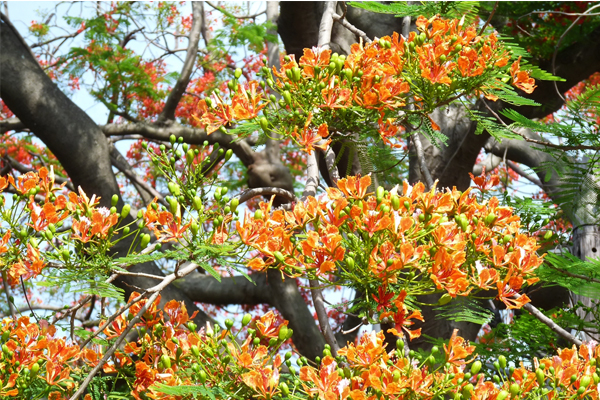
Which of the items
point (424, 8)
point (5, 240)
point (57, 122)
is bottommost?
point (5, 240)

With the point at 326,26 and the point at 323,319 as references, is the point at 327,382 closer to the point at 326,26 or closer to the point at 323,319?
the point at 323,319

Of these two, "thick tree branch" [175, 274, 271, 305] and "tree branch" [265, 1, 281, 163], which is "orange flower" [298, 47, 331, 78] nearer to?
"tree branch" [265, 1, 281, 163]

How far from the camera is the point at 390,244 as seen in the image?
1.09 meters

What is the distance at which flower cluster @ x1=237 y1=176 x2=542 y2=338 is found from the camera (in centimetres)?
110

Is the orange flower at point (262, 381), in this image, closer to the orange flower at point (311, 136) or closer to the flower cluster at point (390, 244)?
the flower cluster at point (390, 244)

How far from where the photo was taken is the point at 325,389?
3.26 ft

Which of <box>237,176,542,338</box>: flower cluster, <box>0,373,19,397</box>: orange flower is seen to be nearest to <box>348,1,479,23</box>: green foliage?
<box>237,176,542,338</box>: flower cluster

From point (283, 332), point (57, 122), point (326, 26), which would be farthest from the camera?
point (57, 122)

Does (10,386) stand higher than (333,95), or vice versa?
(333,95)

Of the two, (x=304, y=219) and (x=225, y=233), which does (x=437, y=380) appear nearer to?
(x=304, y=219)

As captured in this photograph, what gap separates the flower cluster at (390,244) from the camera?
43.3 inches

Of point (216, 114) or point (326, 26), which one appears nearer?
point (216, 114)

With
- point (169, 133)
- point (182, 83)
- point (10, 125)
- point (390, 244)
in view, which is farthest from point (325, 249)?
point (10, 125)

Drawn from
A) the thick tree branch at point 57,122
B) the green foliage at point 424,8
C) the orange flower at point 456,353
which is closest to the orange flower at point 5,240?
the orange flower at point 456,353
